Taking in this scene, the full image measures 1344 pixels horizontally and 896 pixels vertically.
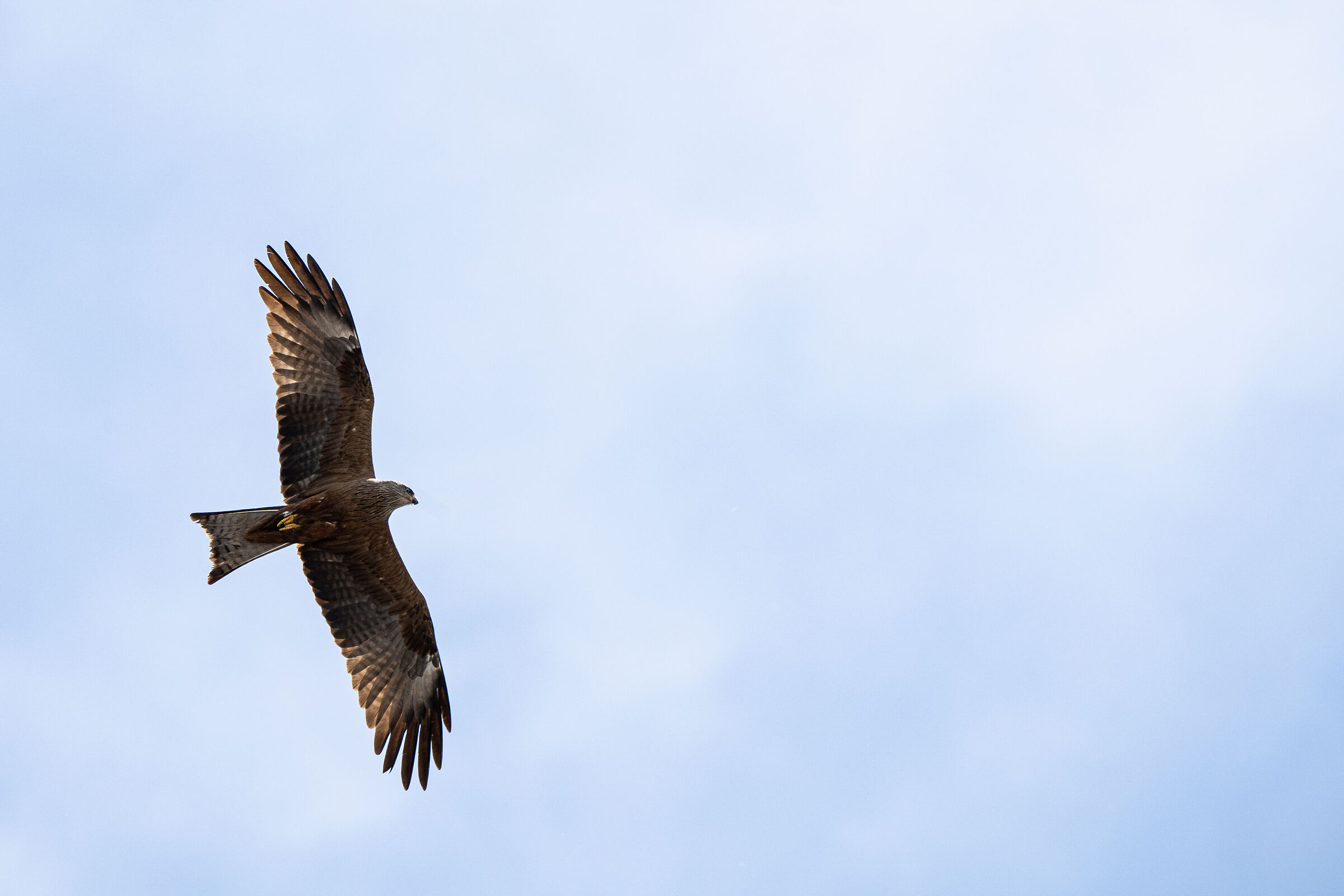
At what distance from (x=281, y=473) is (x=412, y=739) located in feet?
12.2

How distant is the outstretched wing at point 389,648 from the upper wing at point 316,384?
1159mm

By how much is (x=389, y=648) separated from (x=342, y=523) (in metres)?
1.98

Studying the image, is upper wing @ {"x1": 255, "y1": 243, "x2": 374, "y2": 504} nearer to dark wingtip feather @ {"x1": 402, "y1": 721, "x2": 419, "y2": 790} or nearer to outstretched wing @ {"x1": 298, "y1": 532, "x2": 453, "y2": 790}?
outstretched wing @ {"x1": 298, "y1": 532, "x2": 453, "y2": 790}

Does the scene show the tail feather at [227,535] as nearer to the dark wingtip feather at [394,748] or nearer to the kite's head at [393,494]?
the kite's head at [393,494]

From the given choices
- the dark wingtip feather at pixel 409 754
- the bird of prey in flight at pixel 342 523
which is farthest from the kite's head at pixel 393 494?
the dark wingtip feather at pixel 409 754

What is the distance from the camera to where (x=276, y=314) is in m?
13.4

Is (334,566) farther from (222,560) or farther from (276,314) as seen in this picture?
(276,314)

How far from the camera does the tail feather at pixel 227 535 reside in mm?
12570

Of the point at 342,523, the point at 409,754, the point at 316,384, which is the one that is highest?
the point at 316,384

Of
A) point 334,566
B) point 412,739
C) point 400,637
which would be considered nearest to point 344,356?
point 334,566

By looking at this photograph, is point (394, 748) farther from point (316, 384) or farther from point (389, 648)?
point (316, 384)

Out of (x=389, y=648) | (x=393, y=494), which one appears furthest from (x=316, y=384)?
(x=389, y=648)

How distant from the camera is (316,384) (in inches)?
519

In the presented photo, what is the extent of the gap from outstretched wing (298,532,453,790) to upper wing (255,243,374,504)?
1.16 meters
